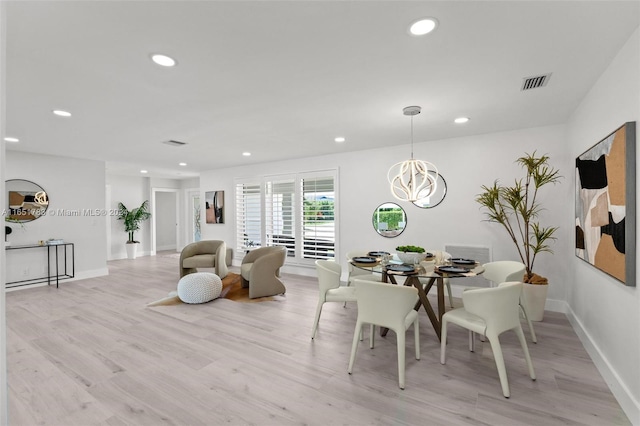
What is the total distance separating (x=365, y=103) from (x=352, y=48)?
110cm

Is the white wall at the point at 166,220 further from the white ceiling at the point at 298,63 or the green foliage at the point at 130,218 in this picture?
the white ceiling at the point at 298,63

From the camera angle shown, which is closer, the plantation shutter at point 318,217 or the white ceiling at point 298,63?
the white ceiling at point 298,63

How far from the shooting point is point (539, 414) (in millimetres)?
2041

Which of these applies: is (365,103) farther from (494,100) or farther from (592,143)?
(592,143)

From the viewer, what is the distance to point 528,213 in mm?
3889

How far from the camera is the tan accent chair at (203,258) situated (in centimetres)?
580

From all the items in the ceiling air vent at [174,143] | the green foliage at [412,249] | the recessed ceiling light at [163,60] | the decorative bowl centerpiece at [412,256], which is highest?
the ceiling air vent at [174,143]

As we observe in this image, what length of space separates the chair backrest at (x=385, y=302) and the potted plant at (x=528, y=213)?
2.19 meters

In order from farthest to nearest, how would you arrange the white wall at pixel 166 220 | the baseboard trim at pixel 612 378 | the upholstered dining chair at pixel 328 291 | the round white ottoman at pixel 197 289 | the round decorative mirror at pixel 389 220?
the white wall at pixel 166 220 < the round decorative mirror at pixel 389 220 < the round white ottoman at pixel 197 289 < the upholstered dining chair at pixel 328 291 < the baseboard trim at pixel 612 378

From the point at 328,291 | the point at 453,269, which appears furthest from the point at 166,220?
the point at 453,269

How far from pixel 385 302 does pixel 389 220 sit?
2.98 meters

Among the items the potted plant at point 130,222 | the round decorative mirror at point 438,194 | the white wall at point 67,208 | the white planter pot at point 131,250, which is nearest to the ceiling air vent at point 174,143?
the white wall at point 67,208

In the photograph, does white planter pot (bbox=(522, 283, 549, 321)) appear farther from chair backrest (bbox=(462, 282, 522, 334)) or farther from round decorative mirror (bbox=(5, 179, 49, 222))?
round decorative mirror (bbox=(5, 179, 49, 222))

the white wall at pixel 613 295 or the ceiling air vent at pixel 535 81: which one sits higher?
Result: the ceiling air vent at pixel 535 81
